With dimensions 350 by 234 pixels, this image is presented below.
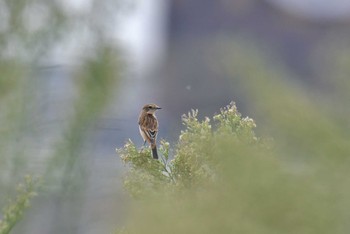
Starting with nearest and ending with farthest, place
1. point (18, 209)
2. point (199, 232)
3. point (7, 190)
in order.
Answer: point (199, 232)
point (18, 209)
point (7, 190)

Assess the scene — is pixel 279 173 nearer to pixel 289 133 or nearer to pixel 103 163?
pixel 289 133

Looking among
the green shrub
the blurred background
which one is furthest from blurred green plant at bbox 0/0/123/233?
the green shrub

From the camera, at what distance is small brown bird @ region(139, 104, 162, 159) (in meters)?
1.74

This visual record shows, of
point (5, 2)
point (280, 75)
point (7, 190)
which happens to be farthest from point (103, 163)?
point (280, 75)

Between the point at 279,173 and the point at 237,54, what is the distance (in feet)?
0.37

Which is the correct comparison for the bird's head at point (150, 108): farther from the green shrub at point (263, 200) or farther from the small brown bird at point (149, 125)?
the green shrub at point (263, 200)

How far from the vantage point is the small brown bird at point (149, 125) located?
5.72 ft

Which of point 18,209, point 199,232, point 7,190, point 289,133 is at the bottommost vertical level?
point 199,232

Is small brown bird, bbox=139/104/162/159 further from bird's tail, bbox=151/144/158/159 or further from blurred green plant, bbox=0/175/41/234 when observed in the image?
blurred green plant, bbox=0/175/41/234

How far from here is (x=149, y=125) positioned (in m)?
1.81

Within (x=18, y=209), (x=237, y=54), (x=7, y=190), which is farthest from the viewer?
(x=7, y=190)

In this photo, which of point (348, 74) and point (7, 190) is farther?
point (7, 190)

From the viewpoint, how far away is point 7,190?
1.91m

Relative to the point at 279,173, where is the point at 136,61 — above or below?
above
